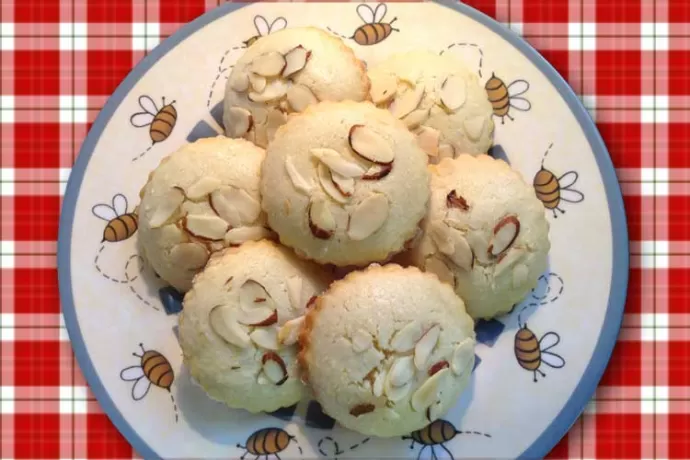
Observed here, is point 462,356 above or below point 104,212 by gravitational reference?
below

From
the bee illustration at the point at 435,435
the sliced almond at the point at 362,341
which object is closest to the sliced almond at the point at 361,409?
the sliced almond at the point at 362,341

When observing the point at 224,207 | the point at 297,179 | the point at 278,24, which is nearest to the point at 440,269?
the point at 297,179

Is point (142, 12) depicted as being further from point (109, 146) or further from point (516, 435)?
point (516, 435)

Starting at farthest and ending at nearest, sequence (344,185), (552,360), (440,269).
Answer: (552,360)
(440,269)
(344,185)

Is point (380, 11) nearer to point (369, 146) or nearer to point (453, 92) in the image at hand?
point (453, 92)

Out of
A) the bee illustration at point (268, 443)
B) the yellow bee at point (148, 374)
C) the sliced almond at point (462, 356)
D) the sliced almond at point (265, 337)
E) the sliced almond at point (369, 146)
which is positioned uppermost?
the sliced almond at point (369, 146)

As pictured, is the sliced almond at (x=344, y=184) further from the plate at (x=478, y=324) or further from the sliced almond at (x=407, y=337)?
the plate at (x=478, y=324)
